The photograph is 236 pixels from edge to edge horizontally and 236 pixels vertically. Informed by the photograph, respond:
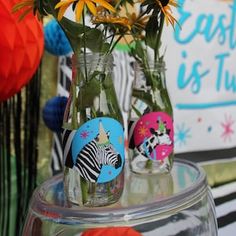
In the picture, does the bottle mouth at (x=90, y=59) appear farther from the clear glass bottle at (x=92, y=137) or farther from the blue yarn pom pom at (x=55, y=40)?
the blue yarn pom pom at (x=55, y=40)

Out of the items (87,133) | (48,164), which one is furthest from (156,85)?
(48,164)

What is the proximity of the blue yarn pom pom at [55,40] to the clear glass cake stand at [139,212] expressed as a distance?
0.95 feet

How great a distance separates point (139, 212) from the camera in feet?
1.79

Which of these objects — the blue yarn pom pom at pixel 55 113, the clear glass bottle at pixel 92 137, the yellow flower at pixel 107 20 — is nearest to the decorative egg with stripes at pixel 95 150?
the clear glass bottle at pixel 92 137

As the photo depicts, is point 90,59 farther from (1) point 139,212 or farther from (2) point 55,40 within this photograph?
(2) point 55,40

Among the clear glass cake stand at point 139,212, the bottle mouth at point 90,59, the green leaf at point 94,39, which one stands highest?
the green leaf at point 94,39

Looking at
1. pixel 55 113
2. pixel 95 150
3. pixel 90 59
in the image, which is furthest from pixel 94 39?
pixel 55 113

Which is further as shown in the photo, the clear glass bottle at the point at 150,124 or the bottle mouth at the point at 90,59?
the clear glass bottle at the point at 150,124

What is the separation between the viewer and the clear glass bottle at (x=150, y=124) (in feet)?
2.22

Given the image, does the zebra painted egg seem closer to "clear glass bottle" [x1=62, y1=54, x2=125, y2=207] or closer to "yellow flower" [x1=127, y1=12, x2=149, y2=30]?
"clear glass bottle" [x1=62, y1=54, x2=125, y2=207]

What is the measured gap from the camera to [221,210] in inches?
39.4

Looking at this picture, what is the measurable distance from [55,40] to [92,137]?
0.36 metres

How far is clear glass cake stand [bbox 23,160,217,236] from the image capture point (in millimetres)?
537

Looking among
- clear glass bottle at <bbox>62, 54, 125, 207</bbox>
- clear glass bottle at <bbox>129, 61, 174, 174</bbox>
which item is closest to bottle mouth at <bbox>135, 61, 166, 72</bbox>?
clear glass bottle at <bbox>129, 61, 174, 174</bbox>
